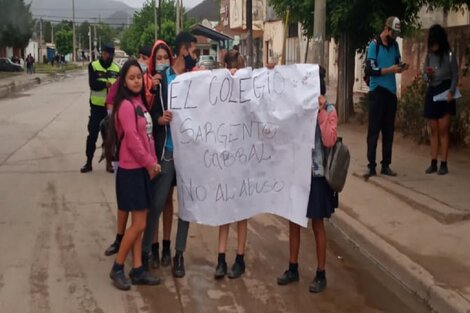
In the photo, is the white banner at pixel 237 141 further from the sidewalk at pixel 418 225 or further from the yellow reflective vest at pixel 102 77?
the yellow reflective vest at pixel 102 77

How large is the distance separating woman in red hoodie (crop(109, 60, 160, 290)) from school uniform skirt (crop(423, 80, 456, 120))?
4862mm

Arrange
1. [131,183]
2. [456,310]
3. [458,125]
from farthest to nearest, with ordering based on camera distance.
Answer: [458,125]
[131,183]
[456,310]

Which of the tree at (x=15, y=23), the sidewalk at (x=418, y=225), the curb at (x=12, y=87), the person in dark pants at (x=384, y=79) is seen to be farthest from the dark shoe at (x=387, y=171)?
the tree at (x=15, y=23)

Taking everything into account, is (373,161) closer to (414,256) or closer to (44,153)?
(414,256)

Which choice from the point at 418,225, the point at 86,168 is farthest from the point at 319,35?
the point at 418,225

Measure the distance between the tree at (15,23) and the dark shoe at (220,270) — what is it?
49.7m

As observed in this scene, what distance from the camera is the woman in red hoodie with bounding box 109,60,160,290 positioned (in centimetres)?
545

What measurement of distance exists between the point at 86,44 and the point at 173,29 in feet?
292

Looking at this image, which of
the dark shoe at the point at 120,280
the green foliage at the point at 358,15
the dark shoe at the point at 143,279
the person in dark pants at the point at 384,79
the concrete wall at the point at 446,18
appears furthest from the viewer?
the concrete wall at the point at 446,18

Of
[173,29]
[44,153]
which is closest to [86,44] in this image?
[173,29]

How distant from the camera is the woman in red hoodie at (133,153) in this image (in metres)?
5.45

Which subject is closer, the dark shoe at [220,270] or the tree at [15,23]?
the dark shoe at [220,270]

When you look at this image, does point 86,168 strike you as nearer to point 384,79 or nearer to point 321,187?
point 384,79

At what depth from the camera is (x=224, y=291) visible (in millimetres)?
5664
